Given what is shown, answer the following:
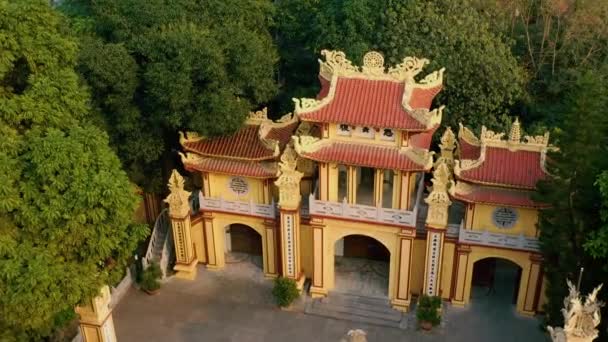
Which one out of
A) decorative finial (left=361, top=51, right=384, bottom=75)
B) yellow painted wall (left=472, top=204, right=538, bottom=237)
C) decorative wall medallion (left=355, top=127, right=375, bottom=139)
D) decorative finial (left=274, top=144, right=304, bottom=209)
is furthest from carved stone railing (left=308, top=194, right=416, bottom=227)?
decorative finial (left=361, top=51, right=384, bottom=75)

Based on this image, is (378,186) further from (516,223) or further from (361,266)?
(516,223)

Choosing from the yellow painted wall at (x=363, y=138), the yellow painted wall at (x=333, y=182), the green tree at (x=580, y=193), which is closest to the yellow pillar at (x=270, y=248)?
the yellow painted wall at (x=333, y=182)

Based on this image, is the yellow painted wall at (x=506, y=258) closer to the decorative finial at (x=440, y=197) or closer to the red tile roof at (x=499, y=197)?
the decorative finial at (x=440, y=197)

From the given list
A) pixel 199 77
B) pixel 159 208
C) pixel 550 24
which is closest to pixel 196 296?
pixel 159 208

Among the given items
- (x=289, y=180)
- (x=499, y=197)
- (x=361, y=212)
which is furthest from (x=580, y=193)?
(x=289, y=180)

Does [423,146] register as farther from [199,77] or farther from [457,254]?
[199,77]

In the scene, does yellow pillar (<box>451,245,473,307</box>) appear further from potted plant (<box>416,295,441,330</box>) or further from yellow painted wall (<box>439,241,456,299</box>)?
potted plant (<box>416,295,441,330</box>)

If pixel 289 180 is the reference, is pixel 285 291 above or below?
below
